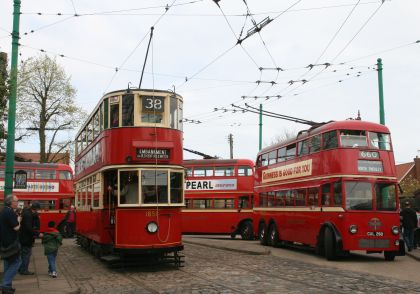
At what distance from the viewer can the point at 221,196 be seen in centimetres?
2770

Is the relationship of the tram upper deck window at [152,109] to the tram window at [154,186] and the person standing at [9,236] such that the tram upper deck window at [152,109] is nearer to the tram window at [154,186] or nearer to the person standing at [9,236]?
the tram window at [154,186]

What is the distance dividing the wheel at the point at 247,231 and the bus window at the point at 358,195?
38.1 ft

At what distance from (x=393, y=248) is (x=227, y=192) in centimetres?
1246

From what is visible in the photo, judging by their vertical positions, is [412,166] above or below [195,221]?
above

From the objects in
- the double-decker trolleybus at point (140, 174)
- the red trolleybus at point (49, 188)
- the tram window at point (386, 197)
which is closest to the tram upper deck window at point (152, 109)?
the double-decker trolleybus at point (140, 174)

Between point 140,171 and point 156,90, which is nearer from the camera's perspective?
point 140,171

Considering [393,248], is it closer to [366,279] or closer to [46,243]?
[366,279]

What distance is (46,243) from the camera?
12586 millimetres

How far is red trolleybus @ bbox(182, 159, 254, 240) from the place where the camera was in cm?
2739

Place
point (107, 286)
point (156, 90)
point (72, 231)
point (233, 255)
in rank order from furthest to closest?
point (72, 231) < point (233, 255) < point (156, 90) < point (107, 286)

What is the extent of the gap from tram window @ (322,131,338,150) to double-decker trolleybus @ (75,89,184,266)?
5119 mm

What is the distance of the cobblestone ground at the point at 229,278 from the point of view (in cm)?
1033

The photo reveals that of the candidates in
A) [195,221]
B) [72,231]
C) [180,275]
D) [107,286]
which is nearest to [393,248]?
[180,275]

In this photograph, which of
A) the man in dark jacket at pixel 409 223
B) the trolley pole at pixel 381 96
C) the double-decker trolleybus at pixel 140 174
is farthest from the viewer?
the trolley pole at pixel 381 96
